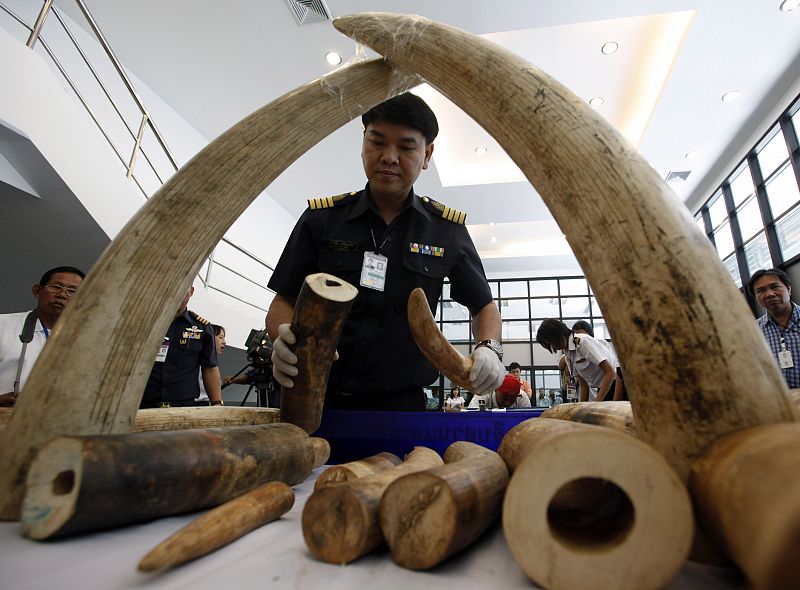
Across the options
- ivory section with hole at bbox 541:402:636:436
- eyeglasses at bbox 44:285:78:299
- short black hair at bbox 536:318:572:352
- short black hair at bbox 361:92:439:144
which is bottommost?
ivory section with hole at bbox 541:402:636:436

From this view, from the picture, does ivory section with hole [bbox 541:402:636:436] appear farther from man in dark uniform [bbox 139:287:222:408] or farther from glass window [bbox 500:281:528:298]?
glass window [bbox 500:281:528:298]

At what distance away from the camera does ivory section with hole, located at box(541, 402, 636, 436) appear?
0.67 m

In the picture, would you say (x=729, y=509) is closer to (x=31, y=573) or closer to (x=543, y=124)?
(x=543, y=124)

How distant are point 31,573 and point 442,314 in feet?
46.7

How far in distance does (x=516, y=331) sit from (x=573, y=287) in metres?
2.57

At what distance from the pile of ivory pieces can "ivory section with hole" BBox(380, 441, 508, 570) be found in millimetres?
82

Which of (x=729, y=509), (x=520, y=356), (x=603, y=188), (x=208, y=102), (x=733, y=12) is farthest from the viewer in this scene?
(x=520, y=356)

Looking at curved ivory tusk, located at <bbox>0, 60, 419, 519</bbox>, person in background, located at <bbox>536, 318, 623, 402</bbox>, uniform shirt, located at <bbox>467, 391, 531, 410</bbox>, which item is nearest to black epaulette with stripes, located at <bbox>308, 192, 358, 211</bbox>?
curved ivory tusk, located at <bbox>0, 60, 419, 519</bbox>

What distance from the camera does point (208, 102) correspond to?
22.5 ft

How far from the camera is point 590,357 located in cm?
427

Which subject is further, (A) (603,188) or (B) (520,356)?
(B) (520,356)

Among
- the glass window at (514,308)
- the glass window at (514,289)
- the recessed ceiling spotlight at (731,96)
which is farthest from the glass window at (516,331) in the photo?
the recessed ceiling spotlight at (731,96)

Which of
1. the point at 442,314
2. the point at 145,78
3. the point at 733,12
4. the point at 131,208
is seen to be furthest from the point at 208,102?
the point at 442,314

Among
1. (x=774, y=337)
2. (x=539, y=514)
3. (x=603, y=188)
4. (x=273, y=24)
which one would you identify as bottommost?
(x=539, y=514)
